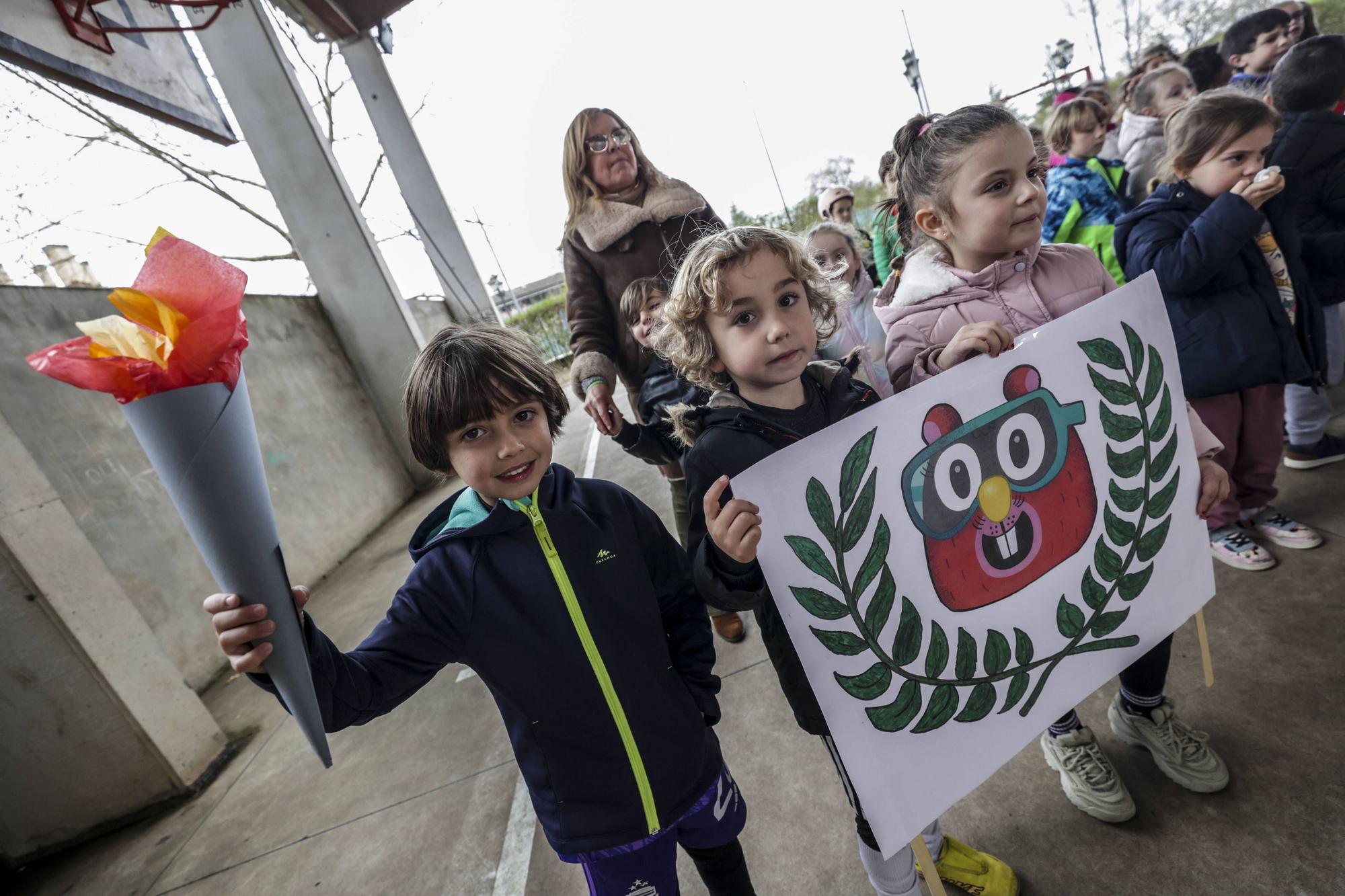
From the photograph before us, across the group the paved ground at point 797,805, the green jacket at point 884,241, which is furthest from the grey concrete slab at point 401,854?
the green jacket at point 884,241

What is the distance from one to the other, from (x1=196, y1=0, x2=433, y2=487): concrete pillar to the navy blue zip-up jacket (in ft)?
20.7

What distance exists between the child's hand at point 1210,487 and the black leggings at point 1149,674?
31 cm

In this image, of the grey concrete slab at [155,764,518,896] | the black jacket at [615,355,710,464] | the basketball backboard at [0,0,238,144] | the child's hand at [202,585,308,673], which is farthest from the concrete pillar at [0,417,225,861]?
the child's hand at [202,585,308,673]

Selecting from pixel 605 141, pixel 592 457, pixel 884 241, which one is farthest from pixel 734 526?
pixel 592 457

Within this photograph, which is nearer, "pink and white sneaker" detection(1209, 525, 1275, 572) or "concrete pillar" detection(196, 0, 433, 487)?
"pink and white sneaker" detection(1209, 525, 1275, 572)

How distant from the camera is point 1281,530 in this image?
213 cm

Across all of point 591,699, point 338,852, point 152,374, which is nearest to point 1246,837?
point 591,699

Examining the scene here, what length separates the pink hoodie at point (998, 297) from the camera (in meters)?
1.32

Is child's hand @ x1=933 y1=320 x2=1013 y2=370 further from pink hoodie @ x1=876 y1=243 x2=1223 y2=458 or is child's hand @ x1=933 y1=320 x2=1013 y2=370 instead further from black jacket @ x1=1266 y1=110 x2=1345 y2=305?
black jacket @ x1=1266 y1=110 x2=1345 y2=305

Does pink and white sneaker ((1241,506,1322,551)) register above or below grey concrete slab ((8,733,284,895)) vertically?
below

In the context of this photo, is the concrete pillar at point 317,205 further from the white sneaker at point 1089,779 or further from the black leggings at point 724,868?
the white sneaker at point 1089,779

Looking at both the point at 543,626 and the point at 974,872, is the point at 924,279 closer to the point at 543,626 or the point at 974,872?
the point at 543,626

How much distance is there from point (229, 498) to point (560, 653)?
61 centimetres

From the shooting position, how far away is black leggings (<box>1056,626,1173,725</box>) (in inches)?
55.6
